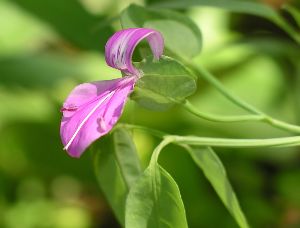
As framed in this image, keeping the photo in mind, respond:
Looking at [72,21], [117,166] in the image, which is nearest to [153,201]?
[117,166]

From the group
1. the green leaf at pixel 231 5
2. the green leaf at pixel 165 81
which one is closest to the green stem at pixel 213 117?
the green leaf at pixel 165 81

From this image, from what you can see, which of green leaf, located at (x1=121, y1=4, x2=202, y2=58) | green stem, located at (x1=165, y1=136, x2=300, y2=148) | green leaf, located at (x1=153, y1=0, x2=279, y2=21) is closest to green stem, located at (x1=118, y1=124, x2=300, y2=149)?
green stem, located at (x1=165, y1=136, x2=300, y2=148)

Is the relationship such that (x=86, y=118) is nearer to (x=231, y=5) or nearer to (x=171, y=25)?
(x=171, y=25)

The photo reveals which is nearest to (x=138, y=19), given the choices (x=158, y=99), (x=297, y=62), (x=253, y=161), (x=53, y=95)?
(x=158, y=99)

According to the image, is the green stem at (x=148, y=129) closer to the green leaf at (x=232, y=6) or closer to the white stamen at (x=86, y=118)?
the white stamen at (x=86, y=118)

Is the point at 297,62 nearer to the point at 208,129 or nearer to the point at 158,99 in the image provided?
the point at 208,129
